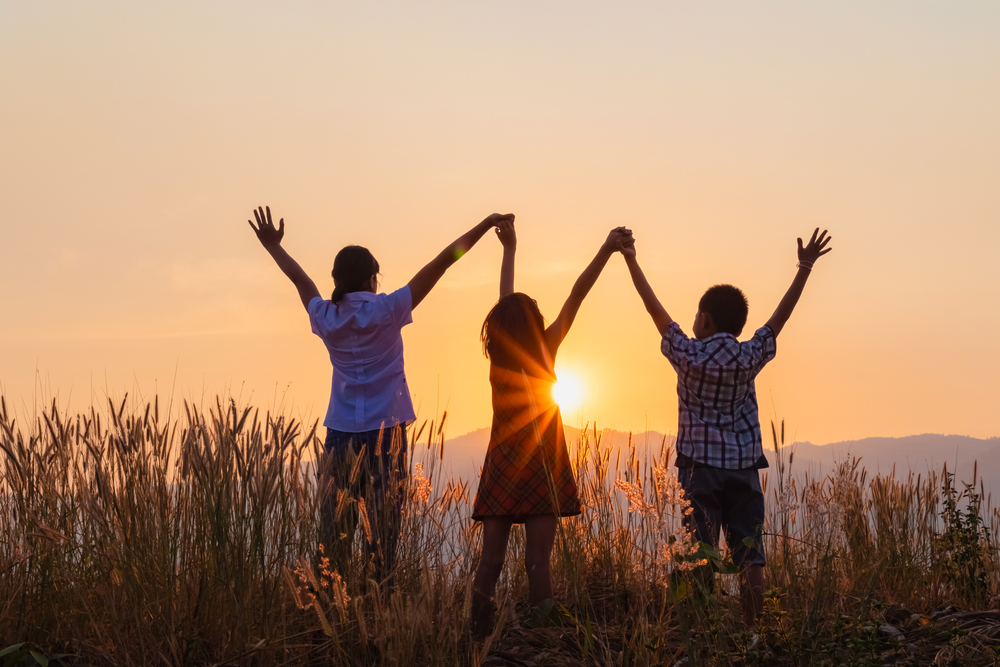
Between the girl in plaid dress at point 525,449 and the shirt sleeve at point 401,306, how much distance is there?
0.34m

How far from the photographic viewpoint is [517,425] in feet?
11.3

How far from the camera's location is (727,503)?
3.56m

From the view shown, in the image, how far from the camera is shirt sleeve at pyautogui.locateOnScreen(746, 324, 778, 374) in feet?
11.5

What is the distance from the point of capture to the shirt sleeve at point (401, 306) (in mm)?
3576

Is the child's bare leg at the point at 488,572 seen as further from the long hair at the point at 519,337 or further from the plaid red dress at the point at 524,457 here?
the long hair at the point at 519,337

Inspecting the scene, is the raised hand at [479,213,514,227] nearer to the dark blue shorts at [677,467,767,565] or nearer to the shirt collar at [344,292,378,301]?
the shirt collar at [344,292,378,301]

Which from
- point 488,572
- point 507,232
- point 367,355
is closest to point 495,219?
point 507,232

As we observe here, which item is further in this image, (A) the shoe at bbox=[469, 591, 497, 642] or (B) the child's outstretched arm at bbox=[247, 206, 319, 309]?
(B) the child's outstretched arm at bbox=[247, 206, 319, 309]

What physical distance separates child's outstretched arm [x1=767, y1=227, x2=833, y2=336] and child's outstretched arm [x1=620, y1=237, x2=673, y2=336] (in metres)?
0.46

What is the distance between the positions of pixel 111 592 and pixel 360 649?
90cm

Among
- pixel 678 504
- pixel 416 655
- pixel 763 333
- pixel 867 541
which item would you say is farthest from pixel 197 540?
pixel 867 541

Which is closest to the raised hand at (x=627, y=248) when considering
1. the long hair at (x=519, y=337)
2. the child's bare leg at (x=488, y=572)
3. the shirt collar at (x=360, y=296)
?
the long hair at (x=519, y=337)

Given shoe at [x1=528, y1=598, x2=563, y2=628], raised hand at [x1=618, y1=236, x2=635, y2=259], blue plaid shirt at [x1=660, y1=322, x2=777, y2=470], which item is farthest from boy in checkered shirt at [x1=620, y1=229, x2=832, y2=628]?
shoe at [x1=528, y1=598, x2=563, y2=628]

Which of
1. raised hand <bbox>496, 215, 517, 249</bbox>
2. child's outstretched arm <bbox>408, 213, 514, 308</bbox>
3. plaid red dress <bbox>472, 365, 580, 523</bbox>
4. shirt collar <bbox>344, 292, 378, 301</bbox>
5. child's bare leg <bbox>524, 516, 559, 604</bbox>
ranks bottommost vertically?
child's bare leg <bbox>524, 516, 559, 604</bbox>
